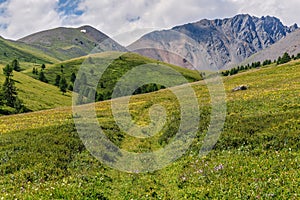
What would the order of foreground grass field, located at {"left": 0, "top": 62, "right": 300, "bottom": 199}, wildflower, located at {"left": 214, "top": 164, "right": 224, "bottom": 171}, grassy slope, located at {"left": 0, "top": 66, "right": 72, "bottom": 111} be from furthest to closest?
grassy slope, located at {"left": 0, "top": 66, "right": 72, "bottom": 111} → wildflower, located at {"left": 214, "top": 164, "right": 224, "bottom": 171} → foreground grass field, located at {"left": 0, "top": 62, "right": 300, "bottom": 199}

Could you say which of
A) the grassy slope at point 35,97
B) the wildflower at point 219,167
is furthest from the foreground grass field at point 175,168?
the grassy slope at point 35,97

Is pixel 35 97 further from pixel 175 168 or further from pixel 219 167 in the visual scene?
pixel 219 167

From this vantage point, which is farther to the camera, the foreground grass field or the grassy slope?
the grassy slope

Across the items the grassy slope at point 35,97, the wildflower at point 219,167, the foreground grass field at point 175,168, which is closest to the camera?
the foreground grass field at point 175,168

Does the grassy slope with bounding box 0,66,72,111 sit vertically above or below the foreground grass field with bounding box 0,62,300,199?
above

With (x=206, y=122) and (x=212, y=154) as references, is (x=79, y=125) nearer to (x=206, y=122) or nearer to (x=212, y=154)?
(x=206, y=122)

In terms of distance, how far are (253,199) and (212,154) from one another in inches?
286

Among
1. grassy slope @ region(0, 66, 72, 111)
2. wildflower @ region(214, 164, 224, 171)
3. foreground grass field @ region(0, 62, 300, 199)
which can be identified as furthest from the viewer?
grassy slope @ region(0, 66, 72, 111)

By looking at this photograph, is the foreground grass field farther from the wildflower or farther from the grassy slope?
the grassy slope

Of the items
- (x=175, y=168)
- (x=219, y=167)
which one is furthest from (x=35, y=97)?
(x=219, y=167)

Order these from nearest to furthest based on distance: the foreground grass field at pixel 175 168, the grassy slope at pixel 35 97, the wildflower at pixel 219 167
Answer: the foreground grass field at pixel 175 168, the wildflower at pixel 219 167, the grassy slope at pixel 35 97

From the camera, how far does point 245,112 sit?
29078mm

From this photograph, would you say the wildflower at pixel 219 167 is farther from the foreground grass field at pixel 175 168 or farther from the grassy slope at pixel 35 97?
the grassy slope at pixel 35 97

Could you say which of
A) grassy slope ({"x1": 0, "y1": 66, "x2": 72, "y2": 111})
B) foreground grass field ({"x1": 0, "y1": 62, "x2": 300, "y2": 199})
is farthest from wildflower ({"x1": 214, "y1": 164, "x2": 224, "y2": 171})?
grassy slope ({"x1": 0, "y1": 66, "x2": 72, "y2": 111})
